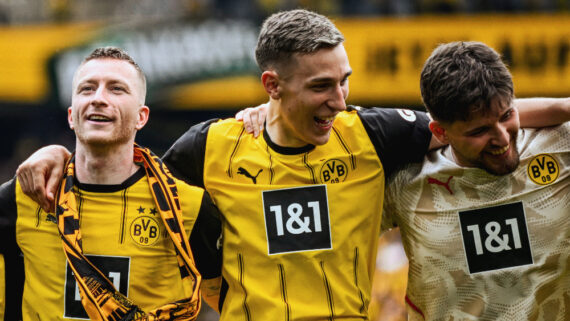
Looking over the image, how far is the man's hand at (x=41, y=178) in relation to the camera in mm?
3455

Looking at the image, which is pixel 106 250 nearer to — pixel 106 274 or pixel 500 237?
pixel 106 274

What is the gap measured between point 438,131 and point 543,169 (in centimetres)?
47

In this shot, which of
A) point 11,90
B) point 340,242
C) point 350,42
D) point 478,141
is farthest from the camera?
point 11,90

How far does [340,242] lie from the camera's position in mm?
3545

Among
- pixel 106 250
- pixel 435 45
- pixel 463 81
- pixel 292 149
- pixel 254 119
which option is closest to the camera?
pixel 463 81

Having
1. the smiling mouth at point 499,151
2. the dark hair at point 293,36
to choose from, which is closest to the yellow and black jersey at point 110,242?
the dark hair at point 293,36

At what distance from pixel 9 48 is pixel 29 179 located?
10094 mm

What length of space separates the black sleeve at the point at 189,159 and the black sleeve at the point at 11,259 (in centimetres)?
71

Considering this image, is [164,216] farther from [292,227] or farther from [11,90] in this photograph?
[11,90]

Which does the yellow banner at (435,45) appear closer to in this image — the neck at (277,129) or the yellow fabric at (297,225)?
the neck at (277,129)

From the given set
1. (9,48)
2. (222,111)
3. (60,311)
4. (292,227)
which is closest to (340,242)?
(292,227)

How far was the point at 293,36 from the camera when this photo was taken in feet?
11.8

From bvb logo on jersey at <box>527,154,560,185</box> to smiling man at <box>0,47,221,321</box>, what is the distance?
4.53ft

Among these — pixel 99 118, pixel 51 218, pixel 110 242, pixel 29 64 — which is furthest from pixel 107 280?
pixel 29 64
